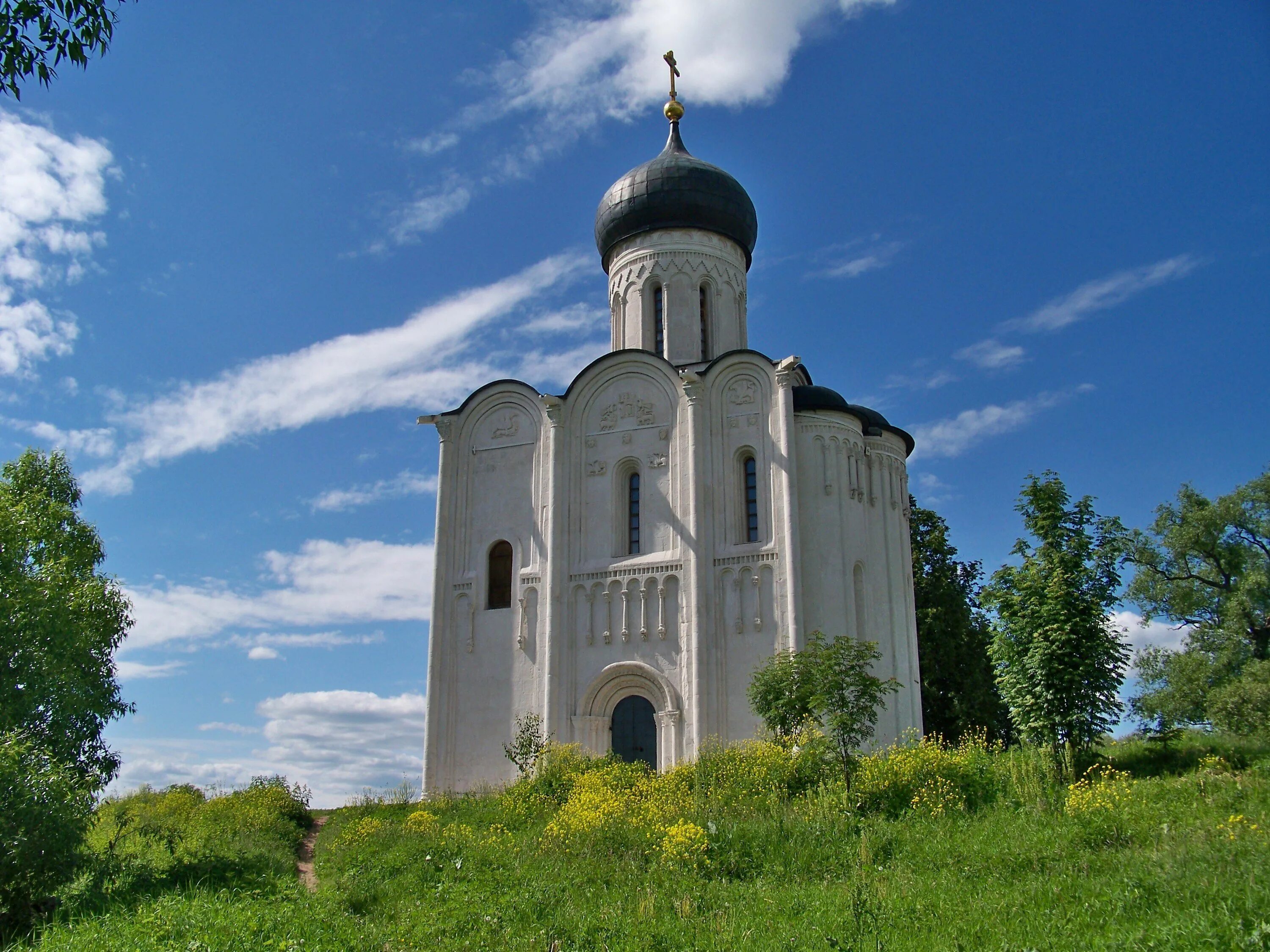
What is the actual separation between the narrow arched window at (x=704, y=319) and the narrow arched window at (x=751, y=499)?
11.9 feet

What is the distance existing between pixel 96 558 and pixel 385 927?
944cm

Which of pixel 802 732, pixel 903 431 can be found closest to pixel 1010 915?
pixel 802 732

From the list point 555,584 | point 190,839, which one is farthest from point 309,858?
point 555,584

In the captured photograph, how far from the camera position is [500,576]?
20.8 metres

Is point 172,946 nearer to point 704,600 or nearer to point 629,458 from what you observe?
point 704,600

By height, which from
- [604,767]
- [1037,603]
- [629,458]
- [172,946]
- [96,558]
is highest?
[629,458]

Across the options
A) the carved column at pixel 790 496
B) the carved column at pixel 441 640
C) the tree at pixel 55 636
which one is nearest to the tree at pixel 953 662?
the carved column at pixel 790 496

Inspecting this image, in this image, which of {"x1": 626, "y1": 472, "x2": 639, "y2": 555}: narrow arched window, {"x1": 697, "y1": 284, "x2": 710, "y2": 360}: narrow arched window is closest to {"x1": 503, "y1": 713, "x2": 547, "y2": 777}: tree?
{"x1": 626, "y1": 472, "x2": 639, "y2": 555}: narrow arched window

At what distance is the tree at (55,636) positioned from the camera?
1226 centimetres

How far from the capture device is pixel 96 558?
15.9 meters

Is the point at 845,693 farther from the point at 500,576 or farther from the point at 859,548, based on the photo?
the point at 500,576

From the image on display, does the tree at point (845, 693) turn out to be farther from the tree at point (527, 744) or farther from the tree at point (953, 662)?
the tree at point (953, 662)

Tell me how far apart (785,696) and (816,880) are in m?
6.09

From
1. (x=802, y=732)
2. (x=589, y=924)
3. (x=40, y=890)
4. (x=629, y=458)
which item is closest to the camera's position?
(x=589, y=924)
